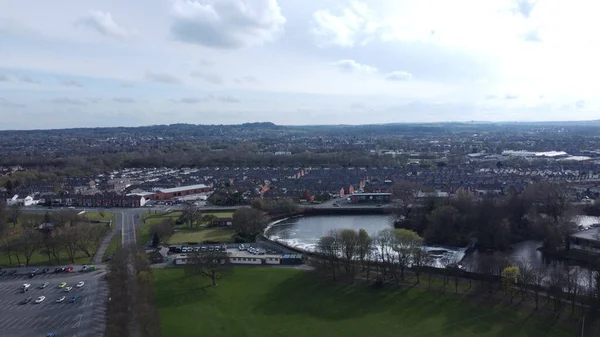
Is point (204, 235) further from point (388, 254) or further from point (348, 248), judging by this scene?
point (388, 254)

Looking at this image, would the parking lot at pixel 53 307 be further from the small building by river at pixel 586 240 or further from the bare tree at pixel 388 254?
the small building by river at pixel 586 240

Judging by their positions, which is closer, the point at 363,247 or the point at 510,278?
the point at 510,278

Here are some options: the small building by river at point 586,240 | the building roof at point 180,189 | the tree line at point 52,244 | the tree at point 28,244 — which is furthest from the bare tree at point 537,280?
the building roof at point 180,189

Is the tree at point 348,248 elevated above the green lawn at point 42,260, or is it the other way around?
the tree at point 348,248

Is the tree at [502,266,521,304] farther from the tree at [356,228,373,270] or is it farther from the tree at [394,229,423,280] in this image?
the tree at [356,228,373,270]

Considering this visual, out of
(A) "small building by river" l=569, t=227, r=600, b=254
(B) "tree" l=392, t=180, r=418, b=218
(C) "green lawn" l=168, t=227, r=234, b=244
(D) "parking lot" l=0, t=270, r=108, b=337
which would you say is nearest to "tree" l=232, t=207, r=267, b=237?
(C) "green lawn" l=168, t=227, r=234, b=244

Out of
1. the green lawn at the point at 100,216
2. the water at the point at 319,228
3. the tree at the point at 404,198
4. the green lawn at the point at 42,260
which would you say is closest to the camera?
the green lawn at the point at 42,260

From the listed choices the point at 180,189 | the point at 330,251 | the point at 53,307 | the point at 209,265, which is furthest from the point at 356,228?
the point at 180,189

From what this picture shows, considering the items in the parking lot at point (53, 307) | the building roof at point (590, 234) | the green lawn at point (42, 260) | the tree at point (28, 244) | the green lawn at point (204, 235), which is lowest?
the green lawn at point (204, 235)
